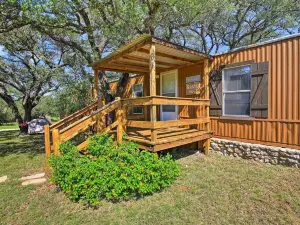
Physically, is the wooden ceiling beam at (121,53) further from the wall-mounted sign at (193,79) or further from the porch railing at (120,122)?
the wall-mounted sign at (193,79)

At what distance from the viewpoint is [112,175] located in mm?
3145

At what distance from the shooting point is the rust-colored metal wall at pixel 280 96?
14.2ft

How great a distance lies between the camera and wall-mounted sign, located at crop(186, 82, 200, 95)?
610cm

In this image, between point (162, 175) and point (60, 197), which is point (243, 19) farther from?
point (60, 197)

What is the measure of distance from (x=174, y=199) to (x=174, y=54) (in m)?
3.65

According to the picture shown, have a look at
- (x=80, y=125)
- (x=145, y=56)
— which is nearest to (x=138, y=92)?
(x=145, y=56)

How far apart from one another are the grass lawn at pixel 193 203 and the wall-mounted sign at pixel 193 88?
8.65ft

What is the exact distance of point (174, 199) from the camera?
3.20 meters

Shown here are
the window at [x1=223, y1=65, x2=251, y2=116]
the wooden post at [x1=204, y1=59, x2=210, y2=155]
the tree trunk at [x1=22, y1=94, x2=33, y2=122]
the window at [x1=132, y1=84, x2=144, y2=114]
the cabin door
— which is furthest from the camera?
the tree trunk at [x1=22, y1=94, x2=33, y2=122]

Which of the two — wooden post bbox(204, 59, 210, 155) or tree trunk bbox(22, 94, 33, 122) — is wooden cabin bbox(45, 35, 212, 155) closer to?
wooden post bbox(204, 59, 210, 155)

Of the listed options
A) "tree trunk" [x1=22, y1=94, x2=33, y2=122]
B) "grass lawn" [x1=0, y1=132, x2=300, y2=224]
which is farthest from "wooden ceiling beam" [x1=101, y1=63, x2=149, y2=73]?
"tree trunk" [x1=22, y1=94, x2=33, y2=122]

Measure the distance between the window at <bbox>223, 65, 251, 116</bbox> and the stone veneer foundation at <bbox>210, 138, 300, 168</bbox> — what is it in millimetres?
849

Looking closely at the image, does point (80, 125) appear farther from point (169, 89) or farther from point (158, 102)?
point (169, 89)

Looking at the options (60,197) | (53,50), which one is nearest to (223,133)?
(60,197)
